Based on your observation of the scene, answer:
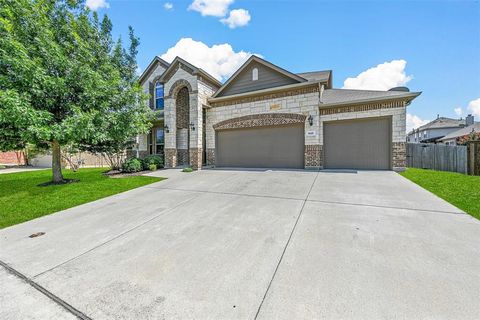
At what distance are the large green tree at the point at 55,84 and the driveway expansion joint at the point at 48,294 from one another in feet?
16.1

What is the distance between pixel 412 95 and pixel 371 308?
10314 millimetres

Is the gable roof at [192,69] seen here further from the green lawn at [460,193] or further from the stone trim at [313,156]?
the green lawn at [460,193]

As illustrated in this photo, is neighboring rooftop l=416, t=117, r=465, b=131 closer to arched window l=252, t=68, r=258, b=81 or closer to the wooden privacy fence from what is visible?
the wooden privacy fence

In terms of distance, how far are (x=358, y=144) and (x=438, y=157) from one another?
5.14 m

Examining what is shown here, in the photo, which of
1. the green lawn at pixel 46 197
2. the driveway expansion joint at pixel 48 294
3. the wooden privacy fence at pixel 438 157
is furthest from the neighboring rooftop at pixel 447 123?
the driveway expansion joint at pixel 48 294

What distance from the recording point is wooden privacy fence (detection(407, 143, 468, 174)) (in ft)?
31.0

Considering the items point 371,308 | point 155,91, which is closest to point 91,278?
point 371,308

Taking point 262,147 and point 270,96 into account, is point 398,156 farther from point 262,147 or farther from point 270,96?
point 270,96

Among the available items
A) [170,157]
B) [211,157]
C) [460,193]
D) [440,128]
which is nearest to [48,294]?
[460,193]

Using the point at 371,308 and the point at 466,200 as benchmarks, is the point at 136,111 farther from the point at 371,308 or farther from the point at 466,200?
the point at 466,200

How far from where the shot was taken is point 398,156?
9.12 m

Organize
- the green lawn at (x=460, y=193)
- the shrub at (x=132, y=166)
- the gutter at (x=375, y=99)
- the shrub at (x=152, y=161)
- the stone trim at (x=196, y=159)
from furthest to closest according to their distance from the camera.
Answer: the shrub at (x=152, y=161), the stone trim at (x=196, y=159), the shrub at (x=132, y=166), the gutter at (x=375, y=99), the green lawn at (x=460, y=193)

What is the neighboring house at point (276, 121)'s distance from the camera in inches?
370

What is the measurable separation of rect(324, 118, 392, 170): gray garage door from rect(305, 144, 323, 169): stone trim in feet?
1.54
